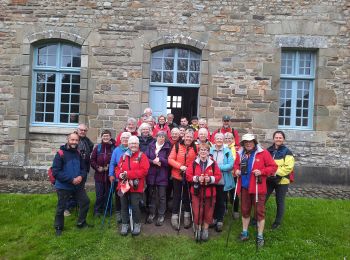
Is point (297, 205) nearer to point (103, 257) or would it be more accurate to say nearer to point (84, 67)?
point (103, 257)

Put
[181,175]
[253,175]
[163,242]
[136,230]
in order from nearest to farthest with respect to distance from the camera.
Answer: [253,175] → [163,242] → [136,230] → [181,175]

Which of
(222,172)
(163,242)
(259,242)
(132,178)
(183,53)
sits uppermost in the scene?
(183,53)

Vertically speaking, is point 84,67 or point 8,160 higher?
point 84,67

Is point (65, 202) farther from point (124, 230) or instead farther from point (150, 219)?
point (150, 219)

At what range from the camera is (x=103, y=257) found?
5367 millimetres

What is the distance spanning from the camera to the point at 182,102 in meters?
12.5

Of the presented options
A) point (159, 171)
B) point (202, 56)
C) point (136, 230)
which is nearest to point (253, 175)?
point (159, 171)

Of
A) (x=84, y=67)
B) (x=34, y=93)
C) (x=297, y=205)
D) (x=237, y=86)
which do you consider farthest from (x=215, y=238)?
(x=34, y=93)

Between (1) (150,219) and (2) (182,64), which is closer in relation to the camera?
(1) (150,219)

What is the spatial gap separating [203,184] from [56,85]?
6.36 meters

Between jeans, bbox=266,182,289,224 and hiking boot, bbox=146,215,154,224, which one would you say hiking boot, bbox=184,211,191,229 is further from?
jeans, bbox=266,182,289,224

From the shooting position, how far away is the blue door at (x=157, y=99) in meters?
10.1

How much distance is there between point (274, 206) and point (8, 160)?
7132 mm

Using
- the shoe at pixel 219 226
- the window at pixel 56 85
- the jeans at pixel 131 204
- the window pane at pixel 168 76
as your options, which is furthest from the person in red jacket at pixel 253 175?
the window at pixel 56 85
